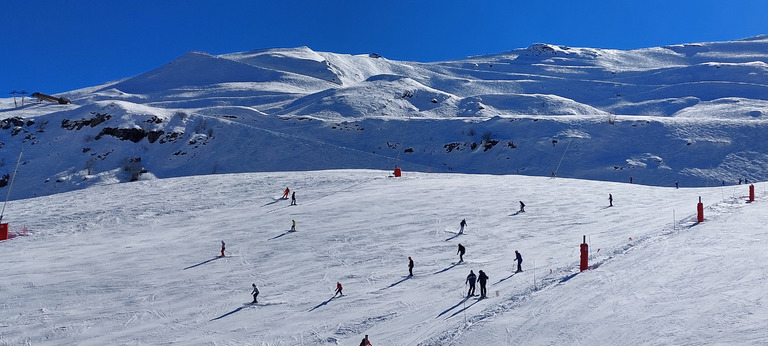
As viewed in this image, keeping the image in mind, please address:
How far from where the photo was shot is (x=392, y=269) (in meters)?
22.8

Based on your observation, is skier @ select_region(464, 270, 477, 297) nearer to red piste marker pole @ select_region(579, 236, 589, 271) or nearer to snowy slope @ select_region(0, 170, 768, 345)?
snowy slope @ select_region(0, 170, 768, 345)

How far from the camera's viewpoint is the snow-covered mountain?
6072cm

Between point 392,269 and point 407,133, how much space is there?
53558 millimetres

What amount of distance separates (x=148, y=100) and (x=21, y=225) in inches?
3619

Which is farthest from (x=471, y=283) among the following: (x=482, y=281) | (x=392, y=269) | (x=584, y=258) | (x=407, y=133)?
(x=407, y=133)

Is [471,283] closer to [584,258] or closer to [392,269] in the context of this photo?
[584,258]

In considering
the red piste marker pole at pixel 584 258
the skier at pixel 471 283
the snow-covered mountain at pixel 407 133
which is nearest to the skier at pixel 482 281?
the skier at pixel 471 283

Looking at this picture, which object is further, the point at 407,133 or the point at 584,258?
the point at 407,133

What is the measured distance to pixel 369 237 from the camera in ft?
90.1

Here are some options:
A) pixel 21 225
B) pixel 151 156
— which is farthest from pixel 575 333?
pixel 151 156

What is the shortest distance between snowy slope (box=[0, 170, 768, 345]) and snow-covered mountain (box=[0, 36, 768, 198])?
24076 millimetres

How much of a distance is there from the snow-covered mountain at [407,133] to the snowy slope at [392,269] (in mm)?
24076

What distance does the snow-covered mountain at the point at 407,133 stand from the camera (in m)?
60.7

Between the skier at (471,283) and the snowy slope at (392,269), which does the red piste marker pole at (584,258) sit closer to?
the snowy slope at (392,269)
